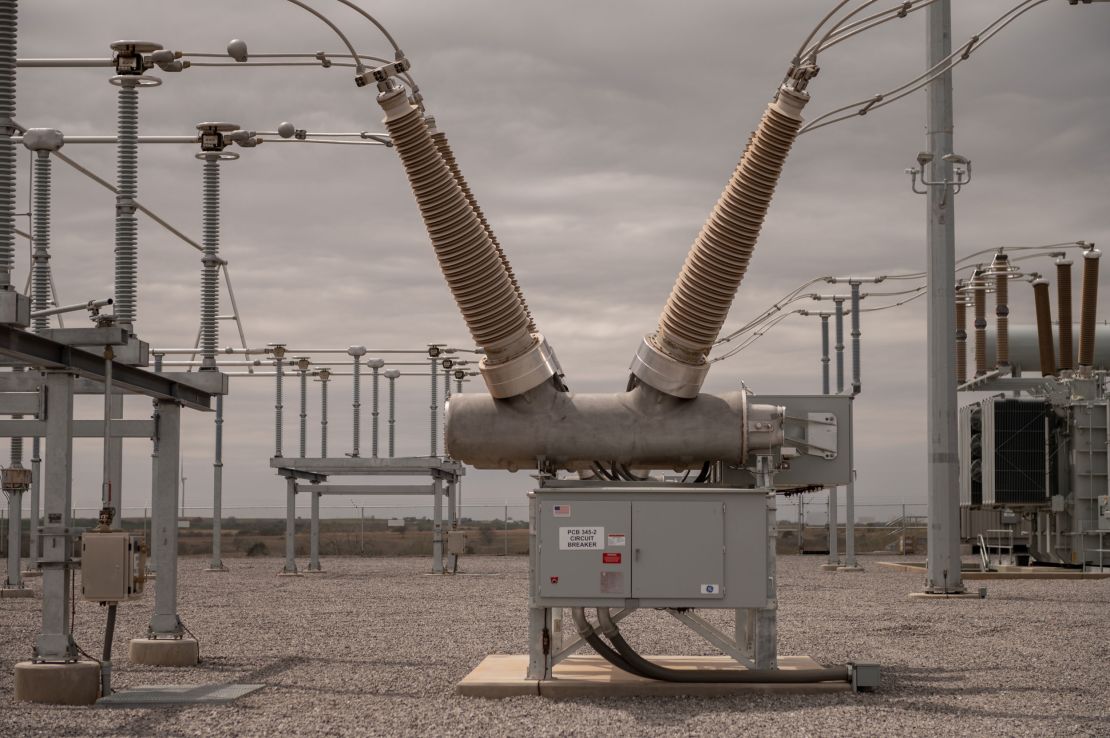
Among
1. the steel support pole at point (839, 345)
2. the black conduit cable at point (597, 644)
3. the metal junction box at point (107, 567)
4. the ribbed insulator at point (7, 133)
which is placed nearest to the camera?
the ribbed insulator at point (7, 133)

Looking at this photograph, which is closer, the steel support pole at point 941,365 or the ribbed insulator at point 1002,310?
the steel support pole at point 941,365

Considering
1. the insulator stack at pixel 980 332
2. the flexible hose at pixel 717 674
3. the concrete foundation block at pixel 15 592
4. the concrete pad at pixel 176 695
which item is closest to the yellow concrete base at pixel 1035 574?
the insulator stack at pixel 980 332

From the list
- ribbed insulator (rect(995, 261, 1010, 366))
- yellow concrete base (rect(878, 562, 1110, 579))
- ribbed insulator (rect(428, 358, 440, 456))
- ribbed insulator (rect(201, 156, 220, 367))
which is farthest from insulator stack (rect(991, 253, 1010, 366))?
ribbed insulator (rect(201, 156, 220, 367))

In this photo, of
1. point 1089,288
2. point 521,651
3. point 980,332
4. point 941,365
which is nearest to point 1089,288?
point 1089,288

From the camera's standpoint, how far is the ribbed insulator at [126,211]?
11.9 m

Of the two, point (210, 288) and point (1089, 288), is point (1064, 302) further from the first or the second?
point (210, 288)

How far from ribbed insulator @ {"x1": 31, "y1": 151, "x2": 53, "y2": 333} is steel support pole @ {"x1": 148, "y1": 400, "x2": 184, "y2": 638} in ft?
4.77

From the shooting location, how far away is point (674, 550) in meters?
10.7

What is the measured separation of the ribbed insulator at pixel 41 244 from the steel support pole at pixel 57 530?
23.3 inches

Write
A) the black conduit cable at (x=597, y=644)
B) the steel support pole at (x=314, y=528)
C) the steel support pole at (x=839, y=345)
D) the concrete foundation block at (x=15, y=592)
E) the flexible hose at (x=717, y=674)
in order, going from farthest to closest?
the steel support pole at (x=314, y=528)
the steel support pole at (x=839, y=345)
the concrete foundation block at (x=15, y=592)
the black conduit cable at (x=597, y=644)
the flexible hose at (x=717, y=674)

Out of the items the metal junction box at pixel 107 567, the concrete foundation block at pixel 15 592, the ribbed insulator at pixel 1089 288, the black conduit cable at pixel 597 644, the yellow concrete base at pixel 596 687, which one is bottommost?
the concrete foundation block at pixel 15 592

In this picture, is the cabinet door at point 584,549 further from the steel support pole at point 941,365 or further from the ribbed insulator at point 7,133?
the steel support pole at point 941,365

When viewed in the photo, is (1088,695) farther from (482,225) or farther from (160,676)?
(160,676)

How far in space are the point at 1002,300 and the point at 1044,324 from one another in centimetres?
144
